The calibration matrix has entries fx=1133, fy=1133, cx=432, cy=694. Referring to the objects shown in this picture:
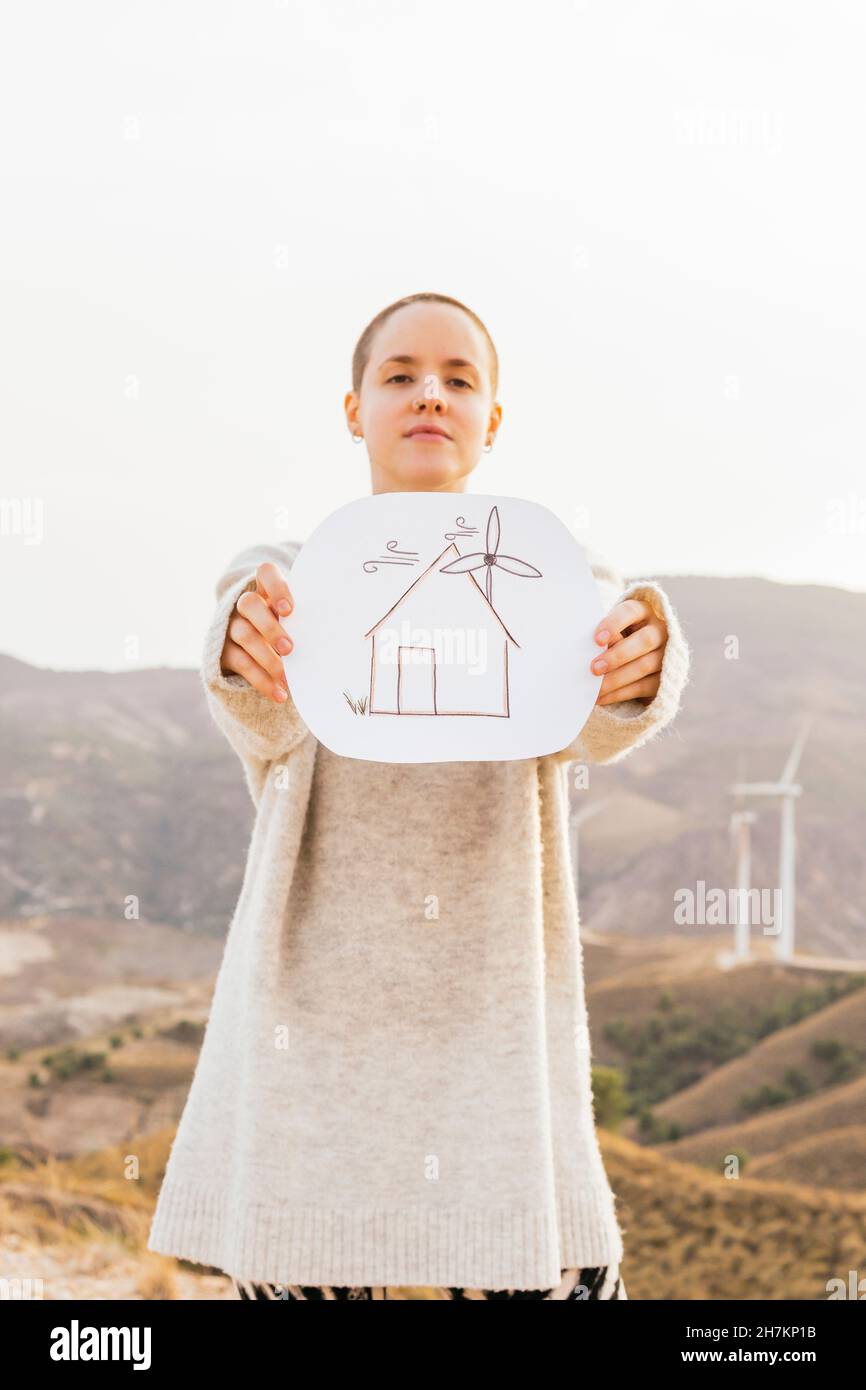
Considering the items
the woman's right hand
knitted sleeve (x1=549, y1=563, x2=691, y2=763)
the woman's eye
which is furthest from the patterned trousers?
the woman's eye

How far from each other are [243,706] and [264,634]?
14cm

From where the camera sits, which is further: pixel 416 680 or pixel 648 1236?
pixel 648 1236

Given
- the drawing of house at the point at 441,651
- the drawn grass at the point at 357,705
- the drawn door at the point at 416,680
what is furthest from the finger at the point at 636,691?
the drawn grass at the point at 357,705

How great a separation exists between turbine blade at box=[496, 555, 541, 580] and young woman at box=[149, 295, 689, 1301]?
4.2 inches

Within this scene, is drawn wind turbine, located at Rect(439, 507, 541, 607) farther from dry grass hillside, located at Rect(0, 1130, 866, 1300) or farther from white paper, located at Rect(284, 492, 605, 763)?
dry grass hillside, located at Rect(0, 1130, 866, 1300)

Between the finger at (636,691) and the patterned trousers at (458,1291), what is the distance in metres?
0.92

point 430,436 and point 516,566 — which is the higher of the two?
point 430,436

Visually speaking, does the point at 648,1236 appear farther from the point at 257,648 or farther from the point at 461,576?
the point at 257,648

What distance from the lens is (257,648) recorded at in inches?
69.2

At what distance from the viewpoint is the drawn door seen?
182 cm

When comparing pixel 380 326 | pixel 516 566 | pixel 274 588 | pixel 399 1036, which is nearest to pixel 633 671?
pixel 516 566

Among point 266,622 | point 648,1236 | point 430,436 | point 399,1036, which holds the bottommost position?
point 648,1236

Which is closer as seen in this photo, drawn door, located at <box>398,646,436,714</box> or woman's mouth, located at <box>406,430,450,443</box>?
drawn door, located at <box>398,646,436,714</box>

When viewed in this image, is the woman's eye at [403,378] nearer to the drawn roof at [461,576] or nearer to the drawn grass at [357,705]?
the drawn roof at [461,576]
